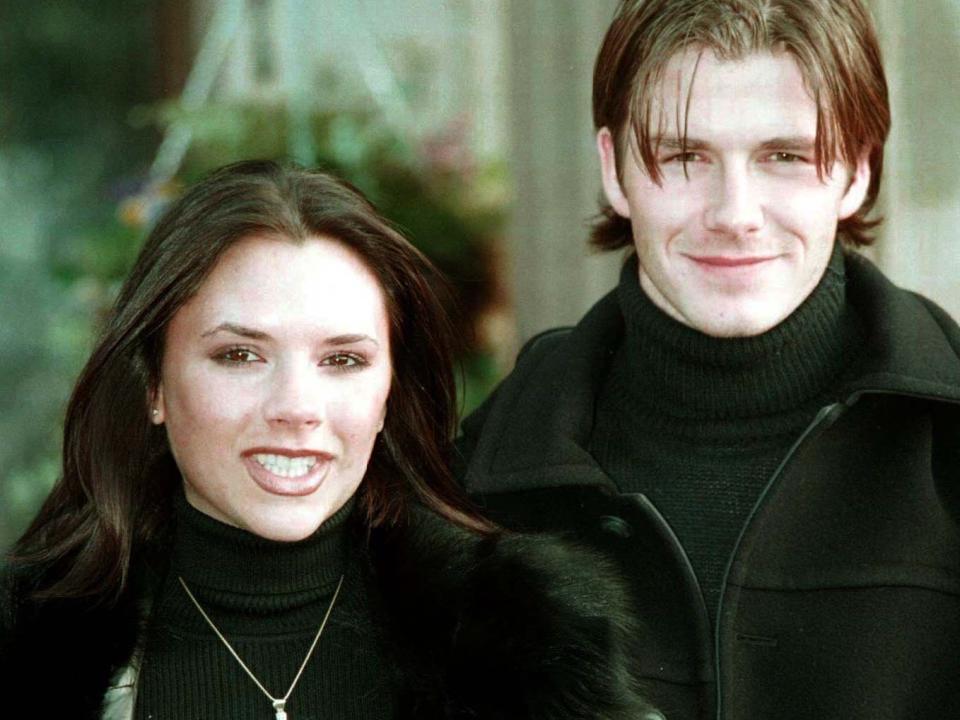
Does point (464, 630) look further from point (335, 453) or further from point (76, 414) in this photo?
point (76, 414)

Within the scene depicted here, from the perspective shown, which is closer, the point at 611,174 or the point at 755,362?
the point at 755,362

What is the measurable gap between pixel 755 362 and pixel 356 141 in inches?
89.2

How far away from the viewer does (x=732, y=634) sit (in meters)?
2.47

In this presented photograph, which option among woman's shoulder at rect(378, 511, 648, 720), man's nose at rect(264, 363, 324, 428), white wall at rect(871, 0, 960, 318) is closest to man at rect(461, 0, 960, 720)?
woman's shoulder at rect(378, 511, 648, 720)

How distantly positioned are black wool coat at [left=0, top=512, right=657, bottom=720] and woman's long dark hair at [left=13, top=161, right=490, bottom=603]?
0.23 ft

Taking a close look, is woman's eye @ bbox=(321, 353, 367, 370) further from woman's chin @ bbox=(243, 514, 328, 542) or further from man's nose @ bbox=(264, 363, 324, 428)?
woman's chin @ bbox=(243, 514, 328, 542)

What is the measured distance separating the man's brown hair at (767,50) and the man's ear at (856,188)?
0.08ft

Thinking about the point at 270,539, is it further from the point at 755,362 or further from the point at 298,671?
the point at 755,362

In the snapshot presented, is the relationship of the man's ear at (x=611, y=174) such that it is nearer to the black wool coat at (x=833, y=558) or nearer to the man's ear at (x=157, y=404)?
the black wool coat at (x=833, y=558)

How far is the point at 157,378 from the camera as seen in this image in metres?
2.46

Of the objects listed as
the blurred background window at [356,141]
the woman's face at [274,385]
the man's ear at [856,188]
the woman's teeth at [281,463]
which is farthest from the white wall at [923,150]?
the woman's teeth at [281,463]

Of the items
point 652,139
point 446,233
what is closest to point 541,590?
point 652,139

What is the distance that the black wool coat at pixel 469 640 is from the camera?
2281 mm

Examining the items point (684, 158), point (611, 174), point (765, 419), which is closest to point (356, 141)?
point (611, 174)
